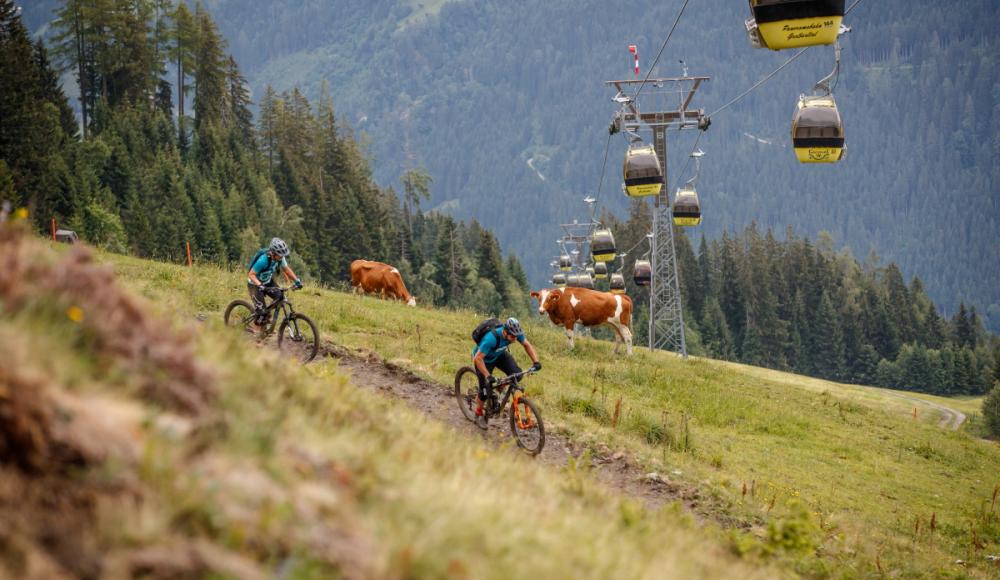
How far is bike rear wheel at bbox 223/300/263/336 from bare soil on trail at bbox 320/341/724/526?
2.04 metres

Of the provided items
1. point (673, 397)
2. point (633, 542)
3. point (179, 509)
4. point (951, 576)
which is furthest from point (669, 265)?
point (179, 509)

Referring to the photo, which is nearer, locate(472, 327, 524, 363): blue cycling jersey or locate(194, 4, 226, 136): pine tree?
locate(472, 327, 524, 363): blue cycling jersey

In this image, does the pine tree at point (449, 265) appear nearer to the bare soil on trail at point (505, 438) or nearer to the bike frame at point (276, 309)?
the bare soil on trail at point (505, 438)

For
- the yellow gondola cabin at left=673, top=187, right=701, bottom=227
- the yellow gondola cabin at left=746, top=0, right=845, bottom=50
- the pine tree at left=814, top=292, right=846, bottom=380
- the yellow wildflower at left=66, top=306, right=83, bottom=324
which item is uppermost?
the yellow gondola cabin at left=746, top=0, right=845, bottom=50

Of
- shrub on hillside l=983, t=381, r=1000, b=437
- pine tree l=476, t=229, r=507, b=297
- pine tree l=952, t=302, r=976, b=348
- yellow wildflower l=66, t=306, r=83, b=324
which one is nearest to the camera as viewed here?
yellow wildflower l=66, t=306, r=83, b=324

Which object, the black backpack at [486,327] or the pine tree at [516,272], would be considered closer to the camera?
the black backpack at [486,327]

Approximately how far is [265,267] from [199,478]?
11.5 meters

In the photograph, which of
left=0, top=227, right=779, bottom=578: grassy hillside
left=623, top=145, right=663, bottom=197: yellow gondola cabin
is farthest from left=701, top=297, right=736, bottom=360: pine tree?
left=0, top=227, right=779, bottom=578: grassy hillside

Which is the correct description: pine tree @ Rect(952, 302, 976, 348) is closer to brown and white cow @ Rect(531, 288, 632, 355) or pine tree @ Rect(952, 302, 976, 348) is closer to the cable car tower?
the cable car tower

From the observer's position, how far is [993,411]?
58.5 m

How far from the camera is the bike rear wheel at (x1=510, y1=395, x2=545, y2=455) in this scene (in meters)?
13.4

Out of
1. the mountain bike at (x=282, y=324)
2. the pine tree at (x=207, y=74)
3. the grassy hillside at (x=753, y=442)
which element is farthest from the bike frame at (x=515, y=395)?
the pine tree at (x=207, y=74)

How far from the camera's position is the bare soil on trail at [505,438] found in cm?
1304

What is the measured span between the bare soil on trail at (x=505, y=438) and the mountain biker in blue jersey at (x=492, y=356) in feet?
2.19
